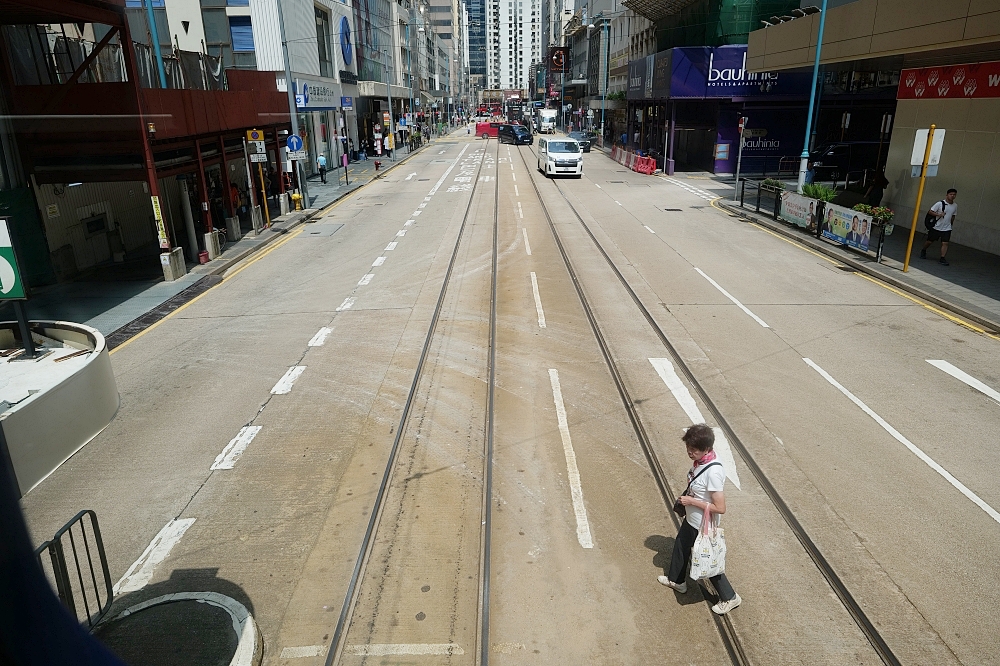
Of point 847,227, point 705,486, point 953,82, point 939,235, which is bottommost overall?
point 847,227

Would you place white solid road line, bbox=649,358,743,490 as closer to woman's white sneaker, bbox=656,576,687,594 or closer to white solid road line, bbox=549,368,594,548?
white solid road line, bbox=549,368,594,548

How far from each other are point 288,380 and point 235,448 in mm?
2163

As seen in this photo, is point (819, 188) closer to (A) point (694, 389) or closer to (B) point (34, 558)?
(A) point (694, 389)

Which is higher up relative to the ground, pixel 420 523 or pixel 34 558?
pixel 34 558

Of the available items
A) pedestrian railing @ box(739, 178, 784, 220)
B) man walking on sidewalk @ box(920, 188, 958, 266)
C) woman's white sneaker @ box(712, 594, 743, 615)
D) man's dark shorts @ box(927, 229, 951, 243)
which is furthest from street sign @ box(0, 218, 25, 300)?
pedestrian railing @ box(739, 178, 784, 220)

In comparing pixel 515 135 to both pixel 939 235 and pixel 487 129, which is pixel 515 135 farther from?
pixel 939 235

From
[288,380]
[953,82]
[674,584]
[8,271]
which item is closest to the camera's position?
[674,584]

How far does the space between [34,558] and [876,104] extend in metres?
49.5

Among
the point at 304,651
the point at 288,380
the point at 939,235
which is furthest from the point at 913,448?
the point at 939,235

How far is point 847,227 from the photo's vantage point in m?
18.8

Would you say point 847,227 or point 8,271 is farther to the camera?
point 847,227

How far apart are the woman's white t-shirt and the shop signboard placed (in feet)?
60.7

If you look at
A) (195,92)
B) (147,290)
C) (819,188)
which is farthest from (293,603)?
(819,188)

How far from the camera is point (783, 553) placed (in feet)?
20.4
